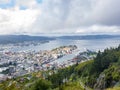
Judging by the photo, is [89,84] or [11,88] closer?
[11,88]

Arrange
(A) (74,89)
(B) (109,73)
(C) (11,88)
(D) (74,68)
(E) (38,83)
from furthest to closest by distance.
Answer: (D) (74,68) → (B) (109,73) → (C) (11,88) → (E) (38,83) → (A) (74,89)

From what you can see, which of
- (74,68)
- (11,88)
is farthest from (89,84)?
(74,68)

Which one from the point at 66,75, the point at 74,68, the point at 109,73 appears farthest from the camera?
the point at 74,68

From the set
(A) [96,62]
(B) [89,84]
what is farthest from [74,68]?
(B) [89,84]

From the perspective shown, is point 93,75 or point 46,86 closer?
point 46,86

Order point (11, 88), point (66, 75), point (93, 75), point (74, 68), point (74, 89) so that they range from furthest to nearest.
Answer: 1. point (74, 68)
2. point (66, 75)
3. point (93, 75)
4. point (11, 88)
5. point (74, 89)

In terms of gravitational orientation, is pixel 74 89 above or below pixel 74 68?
above

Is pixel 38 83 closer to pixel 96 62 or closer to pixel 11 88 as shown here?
pixel 11 88

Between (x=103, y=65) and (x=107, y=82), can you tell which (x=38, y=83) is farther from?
(x=103, y=65)

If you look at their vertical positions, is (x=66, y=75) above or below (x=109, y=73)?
below
